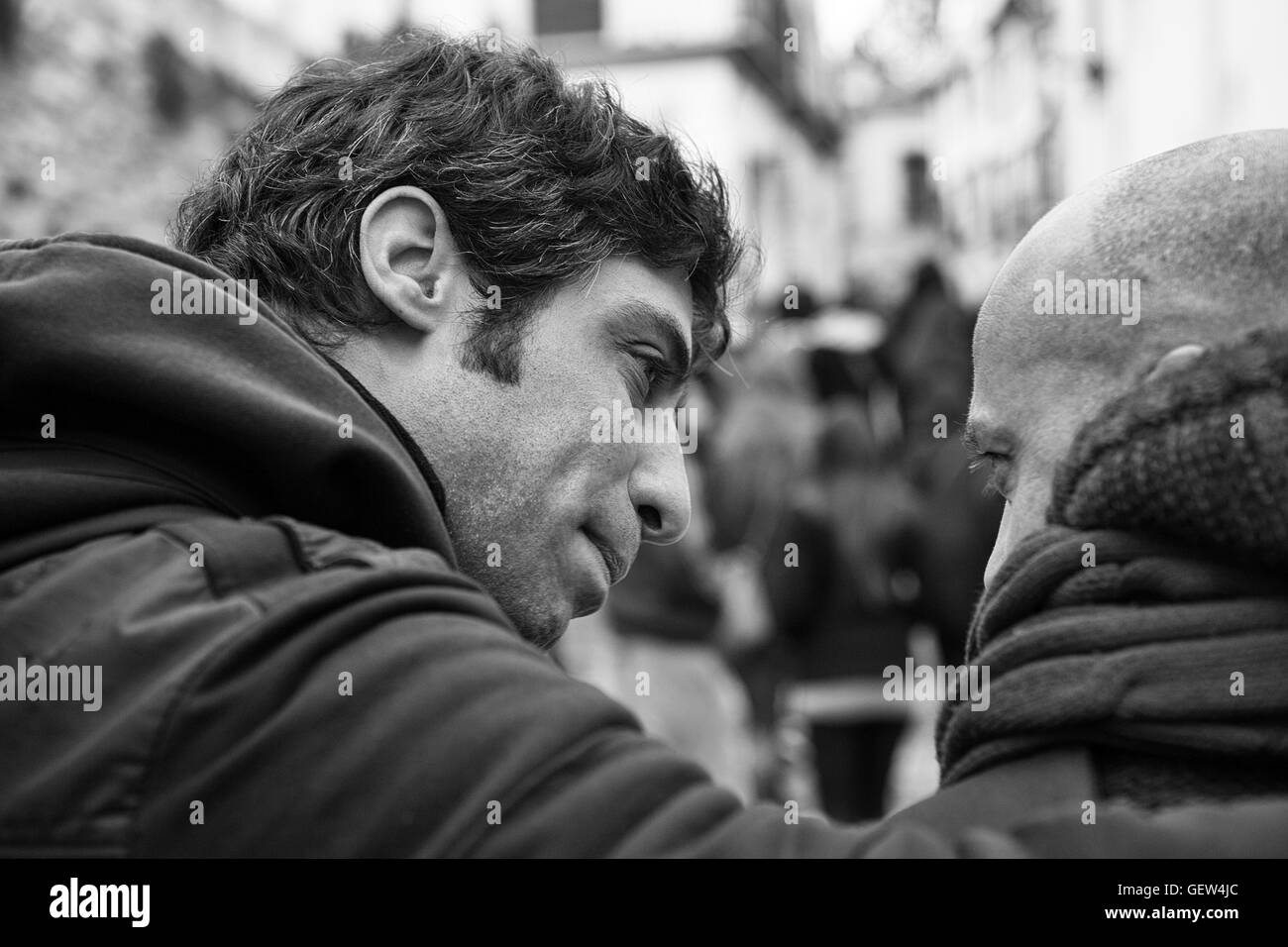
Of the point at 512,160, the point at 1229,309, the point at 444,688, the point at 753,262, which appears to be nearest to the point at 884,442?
the point at 753,262

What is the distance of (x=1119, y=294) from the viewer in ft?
5.54

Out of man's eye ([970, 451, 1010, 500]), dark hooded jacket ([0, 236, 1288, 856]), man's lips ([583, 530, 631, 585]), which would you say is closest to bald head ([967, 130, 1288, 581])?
man's eye ([970, 451, 1010, 500])

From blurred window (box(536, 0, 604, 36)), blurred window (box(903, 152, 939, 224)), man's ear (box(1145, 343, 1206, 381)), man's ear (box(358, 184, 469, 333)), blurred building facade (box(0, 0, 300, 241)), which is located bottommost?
man's ear (box(1145, 343, 1206, 381))

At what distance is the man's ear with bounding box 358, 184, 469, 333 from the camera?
2.06 metres

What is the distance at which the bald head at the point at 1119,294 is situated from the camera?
63.2 inches

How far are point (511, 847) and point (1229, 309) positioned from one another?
3.14 feet

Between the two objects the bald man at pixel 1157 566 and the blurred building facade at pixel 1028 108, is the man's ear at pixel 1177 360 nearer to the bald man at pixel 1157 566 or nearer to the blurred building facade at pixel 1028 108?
the bald man at pixel 1157 566

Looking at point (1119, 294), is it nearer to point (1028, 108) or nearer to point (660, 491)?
point (660, 491)

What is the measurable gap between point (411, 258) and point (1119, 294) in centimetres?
98

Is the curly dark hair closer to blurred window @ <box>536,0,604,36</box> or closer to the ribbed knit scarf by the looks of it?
the ribbed knit scarf

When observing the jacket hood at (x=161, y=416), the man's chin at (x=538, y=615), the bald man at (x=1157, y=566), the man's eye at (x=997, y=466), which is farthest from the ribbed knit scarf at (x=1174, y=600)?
the man's chin at (x=538, y=615)

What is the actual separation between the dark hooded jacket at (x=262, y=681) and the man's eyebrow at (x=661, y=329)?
0.74 metres

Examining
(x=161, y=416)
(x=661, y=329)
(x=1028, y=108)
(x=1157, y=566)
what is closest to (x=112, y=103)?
(x=661, y=329)
